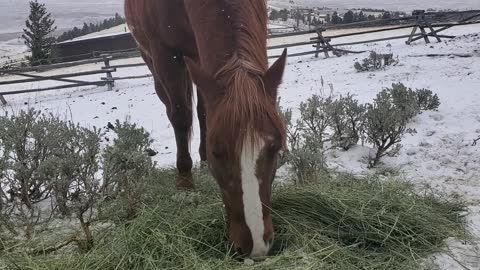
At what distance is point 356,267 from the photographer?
8.07ft

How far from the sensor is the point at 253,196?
2.21 metres

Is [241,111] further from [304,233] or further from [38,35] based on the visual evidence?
[38,35]

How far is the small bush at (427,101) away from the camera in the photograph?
19.7 ft

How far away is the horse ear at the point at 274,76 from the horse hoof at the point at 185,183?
6.03 ft

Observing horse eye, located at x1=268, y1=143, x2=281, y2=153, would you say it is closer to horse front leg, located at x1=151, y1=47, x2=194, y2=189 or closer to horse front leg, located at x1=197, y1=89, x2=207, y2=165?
horse front leg, located at x1=151, y1=47, x2=194, y2=189

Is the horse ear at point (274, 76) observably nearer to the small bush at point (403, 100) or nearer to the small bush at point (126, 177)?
the small bush at point (126, 177)

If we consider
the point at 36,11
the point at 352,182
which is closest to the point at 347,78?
the point at 352,182

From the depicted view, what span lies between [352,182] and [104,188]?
2.09m

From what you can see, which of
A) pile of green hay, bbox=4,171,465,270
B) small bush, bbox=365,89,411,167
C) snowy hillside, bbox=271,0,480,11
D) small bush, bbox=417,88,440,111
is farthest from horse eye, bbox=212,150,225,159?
snowy hillside, bbox=271,0,480,11

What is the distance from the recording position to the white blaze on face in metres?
2.16

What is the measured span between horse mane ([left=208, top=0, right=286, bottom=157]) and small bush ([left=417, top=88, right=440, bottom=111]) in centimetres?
428

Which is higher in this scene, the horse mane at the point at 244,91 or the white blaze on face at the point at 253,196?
the horse mane at the point at 244,91

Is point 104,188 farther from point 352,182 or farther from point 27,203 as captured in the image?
point 352,182

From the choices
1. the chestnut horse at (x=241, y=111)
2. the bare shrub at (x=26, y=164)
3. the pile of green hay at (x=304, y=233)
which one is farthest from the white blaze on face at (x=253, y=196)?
the bare shrub at (x=26, y=164)
